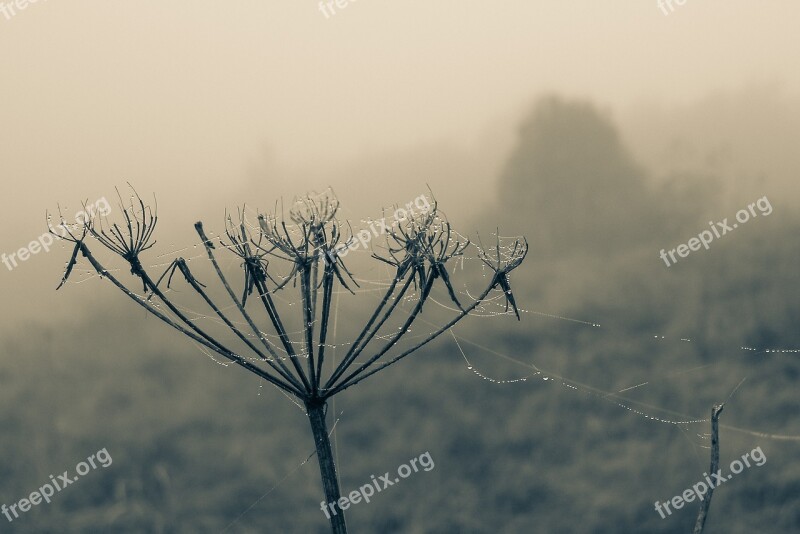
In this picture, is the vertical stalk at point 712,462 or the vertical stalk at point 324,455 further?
the vertical stalk at point 712,462

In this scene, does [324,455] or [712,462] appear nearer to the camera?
[324,455]

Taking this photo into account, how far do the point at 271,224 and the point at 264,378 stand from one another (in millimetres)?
3529

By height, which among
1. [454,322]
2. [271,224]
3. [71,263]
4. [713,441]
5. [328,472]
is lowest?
[713,441]

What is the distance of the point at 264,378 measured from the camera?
20.5m

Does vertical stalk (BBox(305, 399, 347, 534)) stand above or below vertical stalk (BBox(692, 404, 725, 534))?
above

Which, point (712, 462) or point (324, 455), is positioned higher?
point (324, 455)

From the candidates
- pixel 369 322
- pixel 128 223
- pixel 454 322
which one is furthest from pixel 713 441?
pixel 128 223

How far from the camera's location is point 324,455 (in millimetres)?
20969

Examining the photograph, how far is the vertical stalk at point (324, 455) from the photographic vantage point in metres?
20.9

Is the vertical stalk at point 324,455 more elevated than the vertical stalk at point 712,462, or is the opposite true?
the vertical stalk at point 324,455

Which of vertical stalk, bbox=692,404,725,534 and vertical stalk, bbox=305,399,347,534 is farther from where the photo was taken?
vertical stalk, bbox=692,404,725,534

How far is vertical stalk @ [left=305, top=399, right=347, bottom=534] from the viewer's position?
68.5 feet

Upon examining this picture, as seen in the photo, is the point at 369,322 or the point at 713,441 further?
the point at 713,441

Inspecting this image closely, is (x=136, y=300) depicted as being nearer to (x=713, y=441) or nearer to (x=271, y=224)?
(x=271, y=224)
